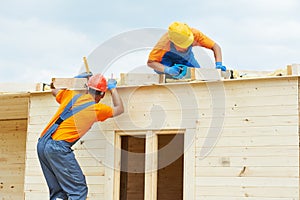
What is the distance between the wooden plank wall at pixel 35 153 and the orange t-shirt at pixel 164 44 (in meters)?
1.18

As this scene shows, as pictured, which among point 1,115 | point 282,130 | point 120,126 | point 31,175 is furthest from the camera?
point 1,115

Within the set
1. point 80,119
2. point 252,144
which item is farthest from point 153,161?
point 252,144

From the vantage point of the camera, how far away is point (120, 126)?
290 inches

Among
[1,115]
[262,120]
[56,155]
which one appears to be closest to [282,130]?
[262,120]

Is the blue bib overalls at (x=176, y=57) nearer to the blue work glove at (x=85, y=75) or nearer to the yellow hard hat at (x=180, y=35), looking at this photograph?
the yellow hard hat at (x=180, y=35)

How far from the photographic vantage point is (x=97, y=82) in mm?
7082

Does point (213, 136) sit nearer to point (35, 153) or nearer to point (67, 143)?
point (67, 143)

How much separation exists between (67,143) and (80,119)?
31cm

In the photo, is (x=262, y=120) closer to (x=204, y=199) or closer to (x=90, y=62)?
(x=204, y=199)

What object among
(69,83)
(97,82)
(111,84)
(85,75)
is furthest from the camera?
(69,83)

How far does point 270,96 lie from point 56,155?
97.1 inches

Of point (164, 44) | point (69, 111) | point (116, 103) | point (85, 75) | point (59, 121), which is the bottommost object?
point (59, 121)

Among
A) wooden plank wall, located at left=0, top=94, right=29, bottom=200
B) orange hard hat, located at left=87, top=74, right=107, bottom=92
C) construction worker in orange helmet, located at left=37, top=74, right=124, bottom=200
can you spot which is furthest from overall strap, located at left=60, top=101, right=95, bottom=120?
wooden plank wall, located at left=0, top=94, right=29, bottom=200

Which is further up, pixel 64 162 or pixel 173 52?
pixel 173 52
